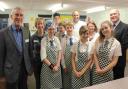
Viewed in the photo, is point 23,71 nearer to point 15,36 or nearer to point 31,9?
point 15,36

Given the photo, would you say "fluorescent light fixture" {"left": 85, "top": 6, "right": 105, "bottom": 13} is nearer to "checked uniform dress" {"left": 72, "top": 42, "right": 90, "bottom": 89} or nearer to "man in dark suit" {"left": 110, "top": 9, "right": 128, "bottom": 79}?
"man in dark suit" {"left": 110, "top": 9, "right": 128, "bottom": 79}

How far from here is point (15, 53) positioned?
2861 millimetres

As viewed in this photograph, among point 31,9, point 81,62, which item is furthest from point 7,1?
point 81,62

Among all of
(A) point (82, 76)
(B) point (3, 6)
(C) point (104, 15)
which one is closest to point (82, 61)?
(A) point (82, 76)

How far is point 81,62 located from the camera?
313 centimetres

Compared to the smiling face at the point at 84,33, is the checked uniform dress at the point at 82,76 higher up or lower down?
lower down

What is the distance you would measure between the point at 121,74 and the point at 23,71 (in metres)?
1.52

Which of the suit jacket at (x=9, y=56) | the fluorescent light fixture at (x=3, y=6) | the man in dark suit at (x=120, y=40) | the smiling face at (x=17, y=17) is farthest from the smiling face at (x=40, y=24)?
the fluorescent light fixture at (x=3, y=6)

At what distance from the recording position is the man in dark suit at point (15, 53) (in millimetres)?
2836

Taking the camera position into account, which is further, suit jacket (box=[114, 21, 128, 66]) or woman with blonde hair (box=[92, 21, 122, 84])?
suit jacket (box=[114, 21, 128, 66])

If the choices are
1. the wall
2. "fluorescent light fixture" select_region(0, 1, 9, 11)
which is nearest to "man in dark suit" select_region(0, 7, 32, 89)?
"fluorescent light fixture" select_region(0, 1, 9, 11)

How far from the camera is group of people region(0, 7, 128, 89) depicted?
2852 millimetres

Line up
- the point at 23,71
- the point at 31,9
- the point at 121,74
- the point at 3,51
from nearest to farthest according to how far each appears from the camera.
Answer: the point at 3,51
the point at 23,71
the point at 121,74
the point at 31,9

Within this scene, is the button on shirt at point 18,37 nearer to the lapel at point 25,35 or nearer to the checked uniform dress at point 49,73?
the lapel at point 25,35
